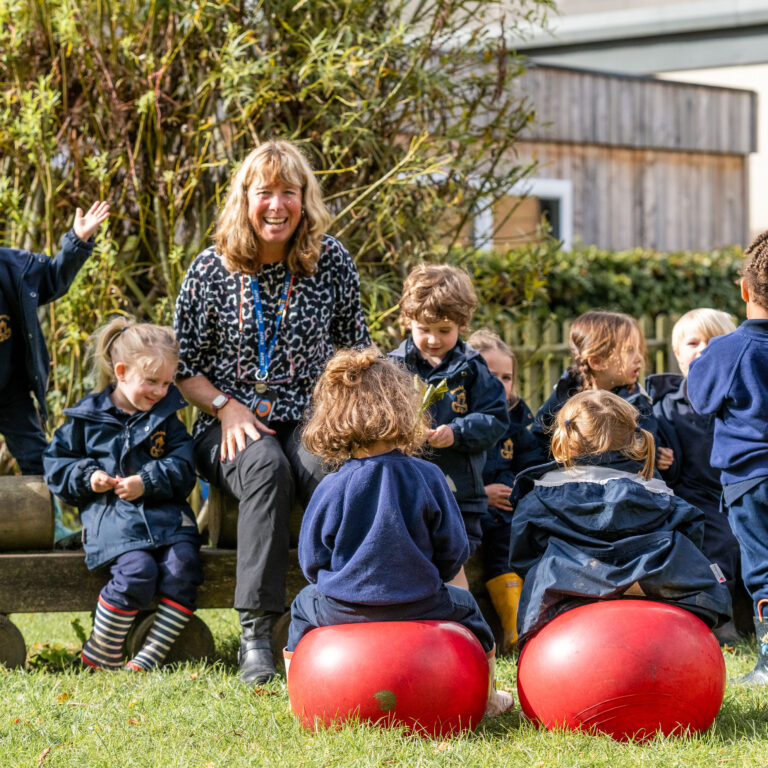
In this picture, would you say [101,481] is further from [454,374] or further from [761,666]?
[761,666]

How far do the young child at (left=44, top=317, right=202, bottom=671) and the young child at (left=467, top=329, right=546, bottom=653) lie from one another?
1297 millimetres

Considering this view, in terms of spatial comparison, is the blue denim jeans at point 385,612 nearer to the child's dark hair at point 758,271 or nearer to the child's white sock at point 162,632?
the child's white sock at point 162,632

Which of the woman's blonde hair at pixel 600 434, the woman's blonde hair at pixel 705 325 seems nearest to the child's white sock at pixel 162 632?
the woman's blonde hair at pixel 600 434

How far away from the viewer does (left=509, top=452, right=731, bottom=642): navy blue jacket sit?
3.49 metres

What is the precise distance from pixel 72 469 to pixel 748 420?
2.67m

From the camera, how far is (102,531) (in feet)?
14.3

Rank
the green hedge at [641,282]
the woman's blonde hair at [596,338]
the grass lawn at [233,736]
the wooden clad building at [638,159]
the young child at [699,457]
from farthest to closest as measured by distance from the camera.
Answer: the wooden clad building at [638,159] < the green hedge at [641,282] < the young child at [699,457] < the woman's blonde hair at [596,338] < the grass lawn at [233,736]

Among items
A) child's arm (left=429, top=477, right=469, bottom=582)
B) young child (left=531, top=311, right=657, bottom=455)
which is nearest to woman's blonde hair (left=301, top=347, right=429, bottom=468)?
child's arm (left=429, top=477, right=469, bottom=582)

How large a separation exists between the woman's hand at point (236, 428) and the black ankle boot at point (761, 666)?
2035mm

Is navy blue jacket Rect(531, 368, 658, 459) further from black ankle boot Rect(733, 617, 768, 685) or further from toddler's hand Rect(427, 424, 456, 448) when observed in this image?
black ankle boot Rect(733, 617, 768, 685)

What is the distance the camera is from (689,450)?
16.3 feet

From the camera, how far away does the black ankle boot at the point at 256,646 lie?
160 inches

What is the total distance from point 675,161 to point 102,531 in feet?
37.3

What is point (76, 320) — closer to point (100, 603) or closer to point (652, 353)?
point (100, 603)
